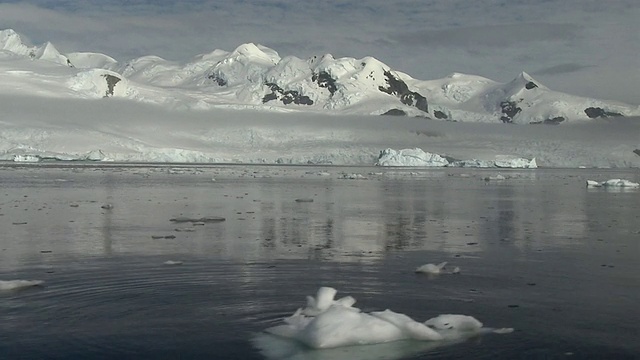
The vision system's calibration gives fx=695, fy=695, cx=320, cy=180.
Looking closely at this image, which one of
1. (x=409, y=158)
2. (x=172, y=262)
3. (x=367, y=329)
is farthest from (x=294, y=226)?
(x=409, y=158)

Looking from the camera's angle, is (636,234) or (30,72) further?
(30,72)

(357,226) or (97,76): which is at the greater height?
(97,76)

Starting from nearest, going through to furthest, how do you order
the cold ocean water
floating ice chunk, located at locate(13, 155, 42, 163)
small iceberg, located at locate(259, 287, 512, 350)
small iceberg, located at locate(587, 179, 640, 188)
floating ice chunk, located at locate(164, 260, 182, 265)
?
the cold ocean water → small iceberg, located at locate(259, 287, 512, 350) → floating ice chunk, located at locate(164, 260, 182, 265) → small iceberg, located at locate(587, 179, 640, 188) → floating ice chunk, located at locate(13, 155, 42, 163)

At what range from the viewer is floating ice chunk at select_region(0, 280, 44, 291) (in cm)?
1107

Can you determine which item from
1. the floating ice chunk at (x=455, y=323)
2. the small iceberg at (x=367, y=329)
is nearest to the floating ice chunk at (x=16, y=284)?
the small iceberg at (x=367, y=329)

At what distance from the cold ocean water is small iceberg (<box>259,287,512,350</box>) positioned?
0.20 meters

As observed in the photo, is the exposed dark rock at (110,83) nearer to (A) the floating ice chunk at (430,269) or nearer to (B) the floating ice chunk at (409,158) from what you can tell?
(B) the floating ice chunk at (409,158)

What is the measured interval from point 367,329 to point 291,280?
3.72 meters

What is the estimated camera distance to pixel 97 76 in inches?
7436

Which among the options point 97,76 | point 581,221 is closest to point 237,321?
point 581,221

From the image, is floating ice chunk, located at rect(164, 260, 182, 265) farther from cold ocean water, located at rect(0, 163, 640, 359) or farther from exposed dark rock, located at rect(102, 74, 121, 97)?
exposed dark rock, located at rect(102, 74, 121, 97)

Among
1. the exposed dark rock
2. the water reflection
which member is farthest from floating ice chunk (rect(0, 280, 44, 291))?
the exposed dark rock

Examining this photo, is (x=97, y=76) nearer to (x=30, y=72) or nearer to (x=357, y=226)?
(x=30, y=72)

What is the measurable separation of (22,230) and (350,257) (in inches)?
381
